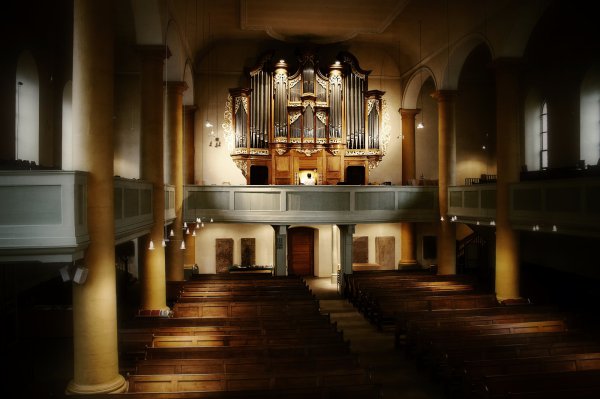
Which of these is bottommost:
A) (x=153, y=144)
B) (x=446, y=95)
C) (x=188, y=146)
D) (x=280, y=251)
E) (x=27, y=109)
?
(x=280, y=251)

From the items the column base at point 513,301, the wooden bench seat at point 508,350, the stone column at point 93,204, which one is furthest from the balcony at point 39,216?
the column base at point 513,301

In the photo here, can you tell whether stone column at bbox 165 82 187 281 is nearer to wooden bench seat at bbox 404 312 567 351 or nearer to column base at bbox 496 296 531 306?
wooden bench seat at bbox 404 312 567 351

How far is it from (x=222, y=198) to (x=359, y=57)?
10627mm

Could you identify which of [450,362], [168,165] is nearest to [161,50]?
[168,165]

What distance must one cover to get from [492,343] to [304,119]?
508 inches

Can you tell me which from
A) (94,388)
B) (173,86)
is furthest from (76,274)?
(173,86)

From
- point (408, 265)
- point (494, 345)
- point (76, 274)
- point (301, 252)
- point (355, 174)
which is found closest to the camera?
point (76, 274)

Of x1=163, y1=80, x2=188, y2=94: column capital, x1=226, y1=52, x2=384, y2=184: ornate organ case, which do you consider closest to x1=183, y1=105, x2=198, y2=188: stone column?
x1=226, y1=52, x2=384, y2=184: ornate organ case

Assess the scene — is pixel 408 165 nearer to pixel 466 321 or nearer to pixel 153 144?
pixel 466 321

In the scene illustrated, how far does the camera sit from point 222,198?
1908cm

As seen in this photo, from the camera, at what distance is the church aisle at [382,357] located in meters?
10.7

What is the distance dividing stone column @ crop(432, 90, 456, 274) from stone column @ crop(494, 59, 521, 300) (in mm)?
3934

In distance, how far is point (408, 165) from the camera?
79.2 feet

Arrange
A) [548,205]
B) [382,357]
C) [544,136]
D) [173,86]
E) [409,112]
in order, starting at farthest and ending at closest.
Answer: [409,112] < [544,136] < [173,86] < [548,205] < [382,357]
